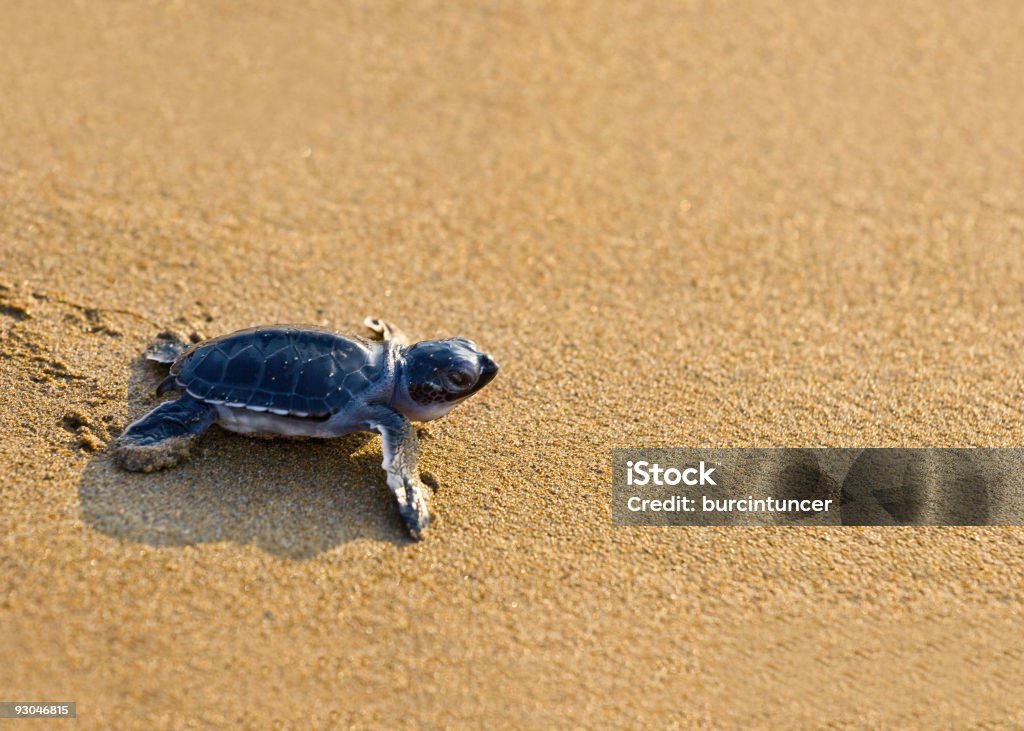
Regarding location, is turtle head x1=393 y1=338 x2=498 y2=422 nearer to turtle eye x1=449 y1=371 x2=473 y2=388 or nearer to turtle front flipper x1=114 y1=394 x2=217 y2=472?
turtle eye x1=449 y1=371 x2=473 y2=388

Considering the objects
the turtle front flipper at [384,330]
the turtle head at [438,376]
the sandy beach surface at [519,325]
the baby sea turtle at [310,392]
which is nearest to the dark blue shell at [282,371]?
the baby sea turtle at [310,392]

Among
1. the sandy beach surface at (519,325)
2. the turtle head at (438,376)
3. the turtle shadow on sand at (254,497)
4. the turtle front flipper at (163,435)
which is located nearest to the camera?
the sandy beach surface at (519,325)

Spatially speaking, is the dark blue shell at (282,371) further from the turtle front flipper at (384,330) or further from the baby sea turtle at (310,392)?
the turtle front flipper at (384,330)

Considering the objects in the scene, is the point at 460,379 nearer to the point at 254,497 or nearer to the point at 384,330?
the point at 384,330

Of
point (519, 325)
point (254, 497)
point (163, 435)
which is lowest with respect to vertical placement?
point (254, 497)

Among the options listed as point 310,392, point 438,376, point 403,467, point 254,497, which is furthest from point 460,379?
point 254,497

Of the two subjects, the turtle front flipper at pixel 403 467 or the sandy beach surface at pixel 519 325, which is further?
the turtle front flipper at pixel 403 467

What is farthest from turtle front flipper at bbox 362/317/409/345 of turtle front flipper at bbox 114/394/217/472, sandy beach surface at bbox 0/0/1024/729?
turtle front flipper at bbox 114/394/217/472

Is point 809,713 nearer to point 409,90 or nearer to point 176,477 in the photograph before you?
point 176,477
